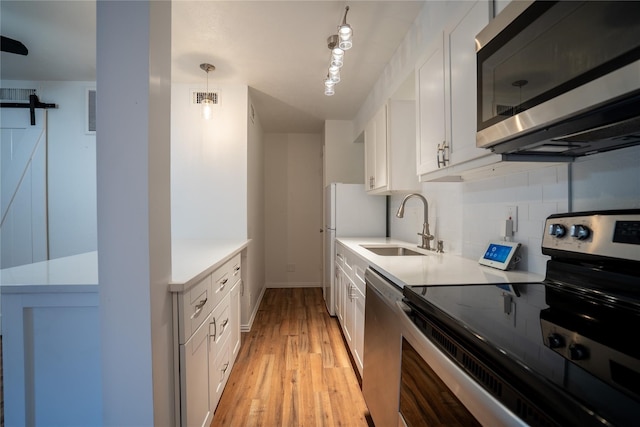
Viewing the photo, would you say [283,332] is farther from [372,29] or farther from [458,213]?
[372,29]

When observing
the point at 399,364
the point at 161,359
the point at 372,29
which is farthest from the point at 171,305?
the point at 372,29

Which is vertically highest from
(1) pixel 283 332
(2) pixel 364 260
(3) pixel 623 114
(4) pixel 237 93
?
(4) pixel 237 93

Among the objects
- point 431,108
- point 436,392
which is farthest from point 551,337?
point 431,108

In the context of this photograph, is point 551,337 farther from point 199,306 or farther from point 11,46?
point 11,46

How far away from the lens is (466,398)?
608 millimetres

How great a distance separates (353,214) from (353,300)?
3.97 feet

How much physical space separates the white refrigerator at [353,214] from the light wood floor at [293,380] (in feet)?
2.01

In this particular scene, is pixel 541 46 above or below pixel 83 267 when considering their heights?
above

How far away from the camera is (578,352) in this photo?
0.53 m

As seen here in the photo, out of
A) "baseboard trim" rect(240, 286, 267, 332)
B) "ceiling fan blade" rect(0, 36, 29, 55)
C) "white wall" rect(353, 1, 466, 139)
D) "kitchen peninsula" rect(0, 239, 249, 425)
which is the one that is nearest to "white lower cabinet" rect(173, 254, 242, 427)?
"kitchen peninsula" rect(0, 239, 249, 425)

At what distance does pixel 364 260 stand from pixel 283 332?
1.55 meters

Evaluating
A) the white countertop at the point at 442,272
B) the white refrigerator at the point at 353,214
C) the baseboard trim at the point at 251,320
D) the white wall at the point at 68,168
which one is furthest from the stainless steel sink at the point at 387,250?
the white wall at the point at 68,168

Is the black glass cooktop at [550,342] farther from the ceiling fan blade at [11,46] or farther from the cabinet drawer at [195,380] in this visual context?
the ceiling fan blade at [11,46]

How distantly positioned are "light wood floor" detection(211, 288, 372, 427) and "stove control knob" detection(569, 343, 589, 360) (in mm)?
1381
